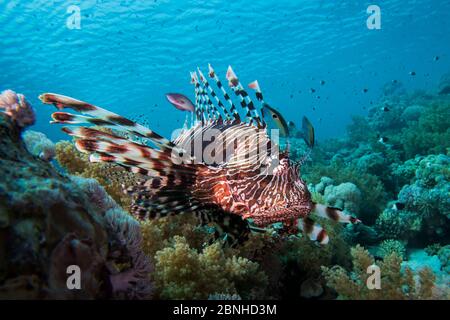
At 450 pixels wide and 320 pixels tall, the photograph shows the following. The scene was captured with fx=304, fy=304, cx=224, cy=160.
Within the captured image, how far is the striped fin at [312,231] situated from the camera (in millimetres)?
2654

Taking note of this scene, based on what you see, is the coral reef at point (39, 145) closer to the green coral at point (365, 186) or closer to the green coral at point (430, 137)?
the green coral at point (365, 186)

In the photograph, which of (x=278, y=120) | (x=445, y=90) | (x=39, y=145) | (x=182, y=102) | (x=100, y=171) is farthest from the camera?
(x=445, y=90)

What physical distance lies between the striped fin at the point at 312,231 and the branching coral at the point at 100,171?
1803 mm

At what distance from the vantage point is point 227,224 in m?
2.85

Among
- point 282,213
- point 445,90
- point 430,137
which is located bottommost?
point 282,213

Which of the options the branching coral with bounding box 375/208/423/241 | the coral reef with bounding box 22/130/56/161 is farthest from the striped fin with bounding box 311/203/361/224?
the branching coral with bounding box 375/208/423/241

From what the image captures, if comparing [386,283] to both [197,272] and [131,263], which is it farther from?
[131,263]

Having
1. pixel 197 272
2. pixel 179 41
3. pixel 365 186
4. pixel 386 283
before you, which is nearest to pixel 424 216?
pixel 365 186

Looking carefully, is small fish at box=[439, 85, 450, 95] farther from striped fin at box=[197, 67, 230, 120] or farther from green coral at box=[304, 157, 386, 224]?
striped fin at box=[197, 67, 230, 120]

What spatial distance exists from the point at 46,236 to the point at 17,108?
1012 millimetres

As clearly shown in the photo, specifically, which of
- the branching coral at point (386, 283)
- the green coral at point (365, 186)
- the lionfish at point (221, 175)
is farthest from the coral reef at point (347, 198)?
the lionfish at point (221, 175)

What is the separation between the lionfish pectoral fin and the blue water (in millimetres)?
16666

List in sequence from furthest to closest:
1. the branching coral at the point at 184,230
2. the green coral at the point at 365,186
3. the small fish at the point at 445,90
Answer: the small fish at the point at 445,90
the green coral at the point at 365,186
the branching coral at the point at 184,230
